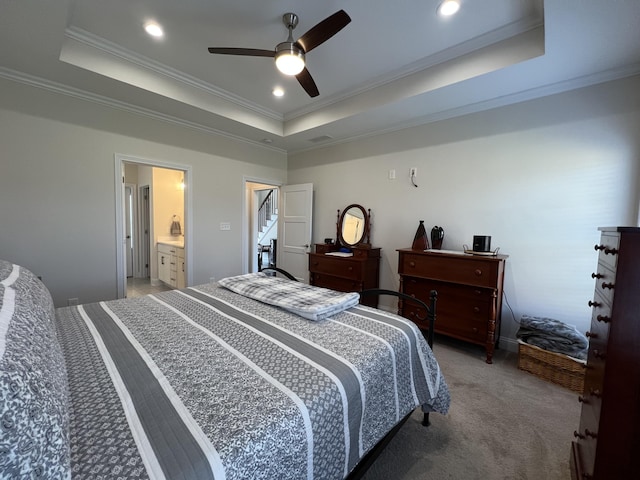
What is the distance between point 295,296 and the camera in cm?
183

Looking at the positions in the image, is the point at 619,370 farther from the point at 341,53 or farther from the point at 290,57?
the point at 341,53

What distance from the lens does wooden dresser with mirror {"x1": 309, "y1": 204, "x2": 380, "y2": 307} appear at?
359 centimetres

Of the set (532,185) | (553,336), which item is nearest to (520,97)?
(532,185)

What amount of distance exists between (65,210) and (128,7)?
6.89ft

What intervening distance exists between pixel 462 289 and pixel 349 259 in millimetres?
1397

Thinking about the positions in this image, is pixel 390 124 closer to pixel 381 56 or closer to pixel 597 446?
pixel 381 56

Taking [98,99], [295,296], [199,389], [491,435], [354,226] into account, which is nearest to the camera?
[199,389]

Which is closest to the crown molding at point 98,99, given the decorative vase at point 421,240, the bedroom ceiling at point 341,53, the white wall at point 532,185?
the bedroom ceiling at point 341,53

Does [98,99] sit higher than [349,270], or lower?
higher

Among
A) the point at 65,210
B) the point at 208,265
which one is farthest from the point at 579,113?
the point at 65,210

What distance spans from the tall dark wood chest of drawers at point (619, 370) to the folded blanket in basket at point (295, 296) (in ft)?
3.92

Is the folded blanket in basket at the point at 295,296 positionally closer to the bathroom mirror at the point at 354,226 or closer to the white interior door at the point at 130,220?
the bathroom mirror at the point at 354,226

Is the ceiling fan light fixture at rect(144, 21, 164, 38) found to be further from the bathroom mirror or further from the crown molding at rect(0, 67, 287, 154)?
the bathroom mirror

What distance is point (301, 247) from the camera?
15.3 ft
